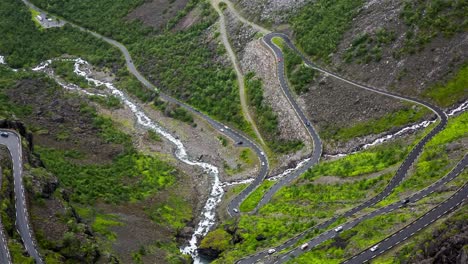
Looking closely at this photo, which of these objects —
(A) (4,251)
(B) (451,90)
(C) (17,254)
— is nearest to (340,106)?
(B) (451,90)

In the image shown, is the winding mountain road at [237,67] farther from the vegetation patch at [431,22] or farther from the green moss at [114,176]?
the vegetation patch at [431,22]

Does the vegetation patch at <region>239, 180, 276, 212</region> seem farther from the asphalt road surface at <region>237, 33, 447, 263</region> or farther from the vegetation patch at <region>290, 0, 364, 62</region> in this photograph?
the vegetation patch at <region>290, 0, 364, 62</region>

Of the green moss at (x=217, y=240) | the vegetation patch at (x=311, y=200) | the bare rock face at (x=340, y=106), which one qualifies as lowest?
the green moss at (x=217, y=240)

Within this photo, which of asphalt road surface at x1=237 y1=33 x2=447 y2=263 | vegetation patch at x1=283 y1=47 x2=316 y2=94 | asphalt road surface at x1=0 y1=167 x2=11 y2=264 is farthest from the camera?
vegetation patch at x1=283 y1=47 x2=316 y2=94

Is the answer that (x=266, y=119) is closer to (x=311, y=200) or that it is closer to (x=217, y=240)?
(x=311, y=200)

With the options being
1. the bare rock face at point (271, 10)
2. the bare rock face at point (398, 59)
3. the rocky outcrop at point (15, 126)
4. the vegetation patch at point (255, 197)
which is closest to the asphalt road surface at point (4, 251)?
the rocky outcrop at point (15, 126)

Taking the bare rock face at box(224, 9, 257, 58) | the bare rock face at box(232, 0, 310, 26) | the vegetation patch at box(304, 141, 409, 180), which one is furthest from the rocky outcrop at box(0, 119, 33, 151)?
the bare rock face at box(232, 0, 310, 26)
